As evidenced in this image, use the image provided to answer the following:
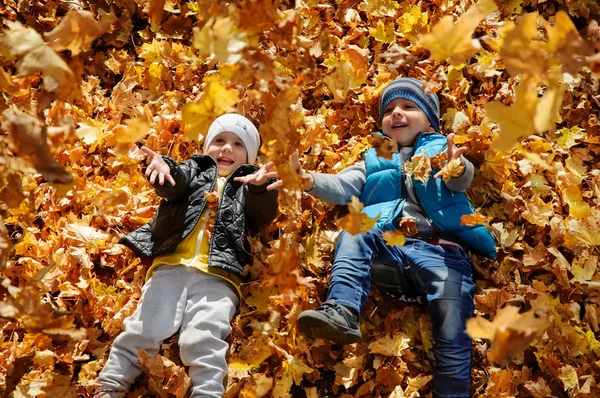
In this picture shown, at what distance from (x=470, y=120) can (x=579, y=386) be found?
51.6 inches

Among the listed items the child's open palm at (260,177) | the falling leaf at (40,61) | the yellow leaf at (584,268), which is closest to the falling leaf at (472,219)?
the yellow leaf at (584,268)

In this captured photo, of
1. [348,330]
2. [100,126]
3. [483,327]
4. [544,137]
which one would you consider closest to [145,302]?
[348,330]

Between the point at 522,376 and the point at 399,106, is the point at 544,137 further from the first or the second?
the point at 522,376

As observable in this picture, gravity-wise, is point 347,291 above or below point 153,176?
below

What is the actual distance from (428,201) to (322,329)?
792 millimetres

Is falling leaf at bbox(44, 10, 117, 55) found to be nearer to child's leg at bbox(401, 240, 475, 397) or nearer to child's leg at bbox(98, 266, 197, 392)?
child's leg at bbox(98, 266, 197, 392)

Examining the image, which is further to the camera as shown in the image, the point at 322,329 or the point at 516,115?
the point at 322,329

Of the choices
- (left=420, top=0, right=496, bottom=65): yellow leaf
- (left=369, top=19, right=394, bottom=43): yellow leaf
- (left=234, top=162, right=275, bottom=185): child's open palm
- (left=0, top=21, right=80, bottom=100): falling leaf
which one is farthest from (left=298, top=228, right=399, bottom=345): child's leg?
(left=369, top=19, right=394, bottom=43): yellow leaf

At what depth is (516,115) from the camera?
1155 millimetres

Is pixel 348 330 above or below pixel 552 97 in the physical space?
below

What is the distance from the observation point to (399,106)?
101 inches

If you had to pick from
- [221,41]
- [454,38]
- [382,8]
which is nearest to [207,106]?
[221,41]

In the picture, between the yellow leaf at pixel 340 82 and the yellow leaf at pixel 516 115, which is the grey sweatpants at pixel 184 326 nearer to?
the yellow leaf at pixel 340 82

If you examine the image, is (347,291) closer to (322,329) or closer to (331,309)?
(331,309)
